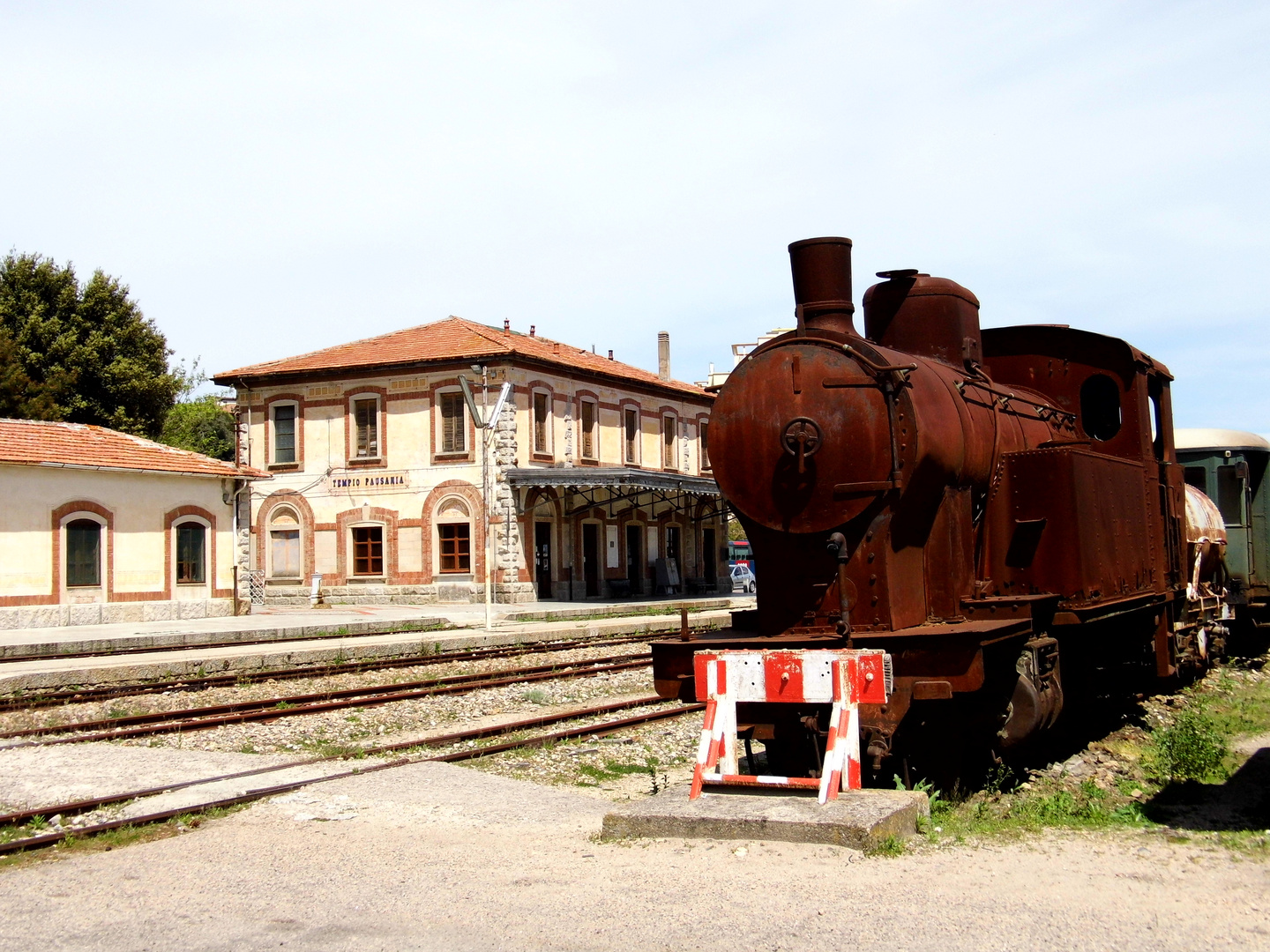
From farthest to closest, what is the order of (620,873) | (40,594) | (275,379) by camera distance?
(275,379) < (40,594) < (620,873)

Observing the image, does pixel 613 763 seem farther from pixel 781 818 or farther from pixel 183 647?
pixel 183 647

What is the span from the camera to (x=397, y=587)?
114 ft

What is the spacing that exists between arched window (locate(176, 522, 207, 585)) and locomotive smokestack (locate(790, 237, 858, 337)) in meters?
23.7

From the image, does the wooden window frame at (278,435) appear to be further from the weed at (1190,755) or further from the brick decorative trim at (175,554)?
the weed at (1190,755)

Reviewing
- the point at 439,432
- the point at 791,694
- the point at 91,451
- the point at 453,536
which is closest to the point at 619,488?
the point at 453,536

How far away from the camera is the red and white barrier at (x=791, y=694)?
21.2 ft

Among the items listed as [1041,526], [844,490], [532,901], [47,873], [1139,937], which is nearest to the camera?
[1139,937]

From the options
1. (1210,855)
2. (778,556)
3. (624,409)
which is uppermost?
(624,409)

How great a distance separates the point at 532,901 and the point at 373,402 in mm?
31585

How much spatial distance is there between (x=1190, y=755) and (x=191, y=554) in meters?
24.8

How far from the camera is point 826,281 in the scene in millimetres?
8031

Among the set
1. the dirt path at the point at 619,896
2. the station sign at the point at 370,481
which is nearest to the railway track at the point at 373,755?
the dirt path at the point at 619,896

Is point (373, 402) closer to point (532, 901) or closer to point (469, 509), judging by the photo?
point (469, 509)

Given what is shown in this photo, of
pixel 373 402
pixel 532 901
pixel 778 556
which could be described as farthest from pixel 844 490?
pixel 373 402
